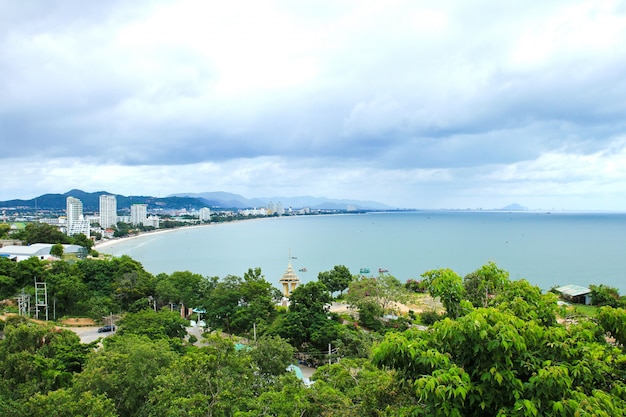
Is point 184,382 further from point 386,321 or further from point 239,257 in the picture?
point 239,257

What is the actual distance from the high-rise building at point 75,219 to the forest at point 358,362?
62991mm

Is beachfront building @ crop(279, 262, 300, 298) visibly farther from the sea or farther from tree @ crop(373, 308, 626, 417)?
tree @ crop(373, 308, 626, 417)

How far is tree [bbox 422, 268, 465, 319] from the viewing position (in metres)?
4.36

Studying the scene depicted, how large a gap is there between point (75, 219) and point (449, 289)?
311 feet

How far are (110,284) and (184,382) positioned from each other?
1825 cm

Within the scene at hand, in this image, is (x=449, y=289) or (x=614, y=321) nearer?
(x=614, y=321)

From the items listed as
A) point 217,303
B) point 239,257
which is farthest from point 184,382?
point 239,257

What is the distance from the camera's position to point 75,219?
3327 inches

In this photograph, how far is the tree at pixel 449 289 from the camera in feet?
14.3

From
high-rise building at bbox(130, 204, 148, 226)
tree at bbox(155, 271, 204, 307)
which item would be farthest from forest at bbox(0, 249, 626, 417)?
high-rise building at bbox(130, 204, 148, 226)

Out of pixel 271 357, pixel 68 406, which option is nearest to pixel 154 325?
pixel 271 357

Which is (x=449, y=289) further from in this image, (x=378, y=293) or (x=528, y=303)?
(x=378, y=293)

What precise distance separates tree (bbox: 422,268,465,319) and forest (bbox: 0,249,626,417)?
0.01 m

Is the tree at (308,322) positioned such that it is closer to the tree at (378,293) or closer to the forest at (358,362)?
the forest at (358,362)
